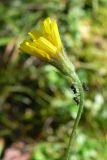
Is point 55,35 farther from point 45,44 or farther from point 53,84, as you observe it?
point 53,84

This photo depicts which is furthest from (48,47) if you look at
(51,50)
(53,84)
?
(53,84)

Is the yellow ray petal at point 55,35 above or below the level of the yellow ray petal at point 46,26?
below

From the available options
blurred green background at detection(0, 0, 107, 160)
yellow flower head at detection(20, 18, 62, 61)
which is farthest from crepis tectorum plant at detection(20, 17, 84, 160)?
blurred green background at detection(0, 0, 107, 160)

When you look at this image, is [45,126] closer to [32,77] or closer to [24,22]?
[32,77]

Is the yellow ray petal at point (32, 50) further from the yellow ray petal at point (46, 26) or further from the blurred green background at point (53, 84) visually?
the blurred green background at point (53, 84)

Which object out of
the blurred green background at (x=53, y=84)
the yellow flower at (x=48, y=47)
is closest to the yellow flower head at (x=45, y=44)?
the yellow flower at (x=48, y=47)

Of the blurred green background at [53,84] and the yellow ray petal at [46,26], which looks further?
the blurred green background at [53,84]

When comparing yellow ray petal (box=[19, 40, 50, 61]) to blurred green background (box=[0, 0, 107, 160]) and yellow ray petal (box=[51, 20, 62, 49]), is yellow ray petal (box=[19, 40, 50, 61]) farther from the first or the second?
blurred green background (box=[0, 0, 107, 160])

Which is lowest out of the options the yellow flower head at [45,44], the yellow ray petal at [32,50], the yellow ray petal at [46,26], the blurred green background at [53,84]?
the yellow ray petal at [32,50]
